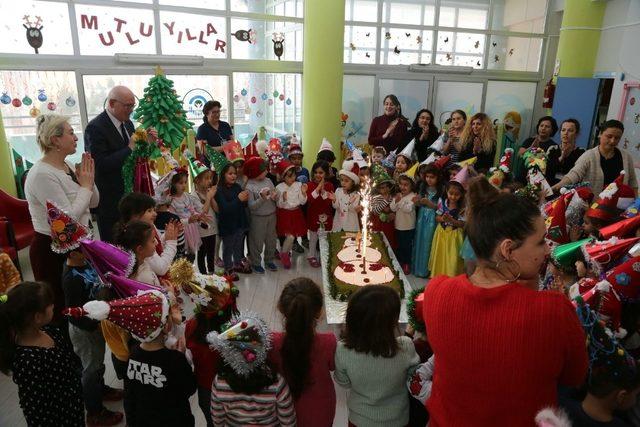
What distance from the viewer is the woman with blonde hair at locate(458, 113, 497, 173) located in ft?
15.3

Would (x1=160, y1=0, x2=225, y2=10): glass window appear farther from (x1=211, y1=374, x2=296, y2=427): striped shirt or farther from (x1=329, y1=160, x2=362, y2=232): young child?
(x1=211, y1=374, x2=296, y2=427): striped shirt

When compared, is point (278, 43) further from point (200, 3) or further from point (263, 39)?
point (200, 3)

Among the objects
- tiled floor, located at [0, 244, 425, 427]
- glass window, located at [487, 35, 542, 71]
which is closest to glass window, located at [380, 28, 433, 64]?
glass window, located at [487, 35, 542, 71]

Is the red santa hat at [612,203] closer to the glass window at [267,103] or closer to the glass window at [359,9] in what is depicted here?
the glass window at [267,103]

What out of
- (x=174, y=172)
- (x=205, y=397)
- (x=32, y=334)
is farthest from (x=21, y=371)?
(x=174, y=172)

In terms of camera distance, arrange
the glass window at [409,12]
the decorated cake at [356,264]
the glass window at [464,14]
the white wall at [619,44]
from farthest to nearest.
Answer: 1. the glass window at [464,14]
2. the glass window at [409,12]
3. the white wall at [619,44]
4. the decorated cake at [356,264]

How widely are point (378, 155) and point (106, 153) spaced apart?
10.5 feet

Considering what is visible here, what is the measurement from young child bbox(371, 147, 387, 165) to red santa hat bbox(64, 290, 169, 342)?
3.69 m

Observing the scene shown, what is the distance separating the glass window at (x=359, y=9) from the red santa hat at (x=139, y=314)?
6910 mm

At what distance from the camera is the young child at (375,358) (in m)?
1.71

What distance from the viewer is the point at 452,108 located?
8.31 m

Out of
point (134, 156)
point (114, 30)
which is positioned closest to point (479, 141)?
point (134, 156)

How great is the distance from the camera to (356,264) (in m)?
3.67

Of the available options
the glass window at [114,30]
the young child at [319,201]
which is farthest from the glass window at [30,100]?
the young child at [319,201]
